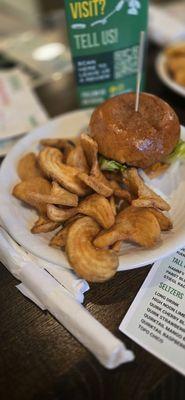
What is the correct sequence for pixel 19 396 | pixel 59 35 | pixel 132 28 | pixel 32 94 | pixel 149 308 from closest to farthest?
1. pixel 19 396
2. pixel 149 308
3. pixel 132 28
4. pixel 32 94
5. pixel 59 35

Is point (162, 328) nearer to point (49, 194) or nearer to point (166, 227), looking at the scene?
point (166, 227)

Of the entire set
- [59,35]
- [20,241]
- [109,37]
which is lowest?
[20,241]

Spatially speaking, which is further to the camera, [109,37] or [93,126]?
[109,37]

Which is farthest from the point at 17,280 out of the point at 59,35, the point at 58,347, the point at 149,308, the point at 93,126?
the point at 59,35

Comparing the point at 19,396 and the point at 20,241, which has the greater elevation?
the point at 20,241

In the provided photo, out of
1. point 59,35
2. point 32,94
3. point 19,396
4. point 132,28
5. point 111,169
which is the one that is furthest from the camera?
point 59,35

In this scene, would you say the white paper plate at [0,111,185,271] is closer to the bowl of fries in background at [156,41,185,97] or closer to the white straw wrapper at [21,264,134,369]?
the white straw wrapper at [21,264,134,369]
